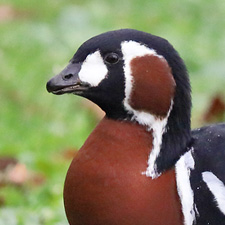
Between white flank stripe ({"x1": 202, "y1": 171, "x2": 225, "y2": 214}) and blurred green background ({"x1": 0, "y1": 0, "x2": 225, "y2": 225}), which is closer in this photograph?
white flank stripe ({"x1": 202, "y1": 171, "x2": 225, "y2": 214})

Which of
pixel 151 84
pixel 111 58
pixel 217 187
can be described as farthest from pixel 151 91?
pixel 217 187

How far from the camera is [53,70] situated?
18.4 ft

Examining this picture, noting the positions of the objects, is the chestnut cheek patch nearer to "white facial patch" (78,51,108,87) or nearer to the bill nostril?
"white facial patch" (78,51,108,87)

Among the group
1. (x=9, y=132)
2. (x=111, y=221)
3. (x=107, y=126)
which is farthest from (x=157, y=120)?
(x=9, y=132)

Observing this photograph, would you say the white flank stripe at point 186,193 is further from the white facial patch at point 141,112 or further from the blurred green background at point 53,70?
the blurred green background at point 53,70

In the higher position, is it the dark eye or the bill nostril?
the dark eye

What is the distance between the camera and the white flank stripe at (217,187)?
11.7 ft

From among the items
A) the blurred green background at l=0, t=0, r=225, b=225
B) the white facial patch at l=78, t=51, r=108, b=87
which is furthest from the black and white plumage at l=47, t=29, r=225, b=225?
the blurred green background at l=0, t=0, r=225, b=225

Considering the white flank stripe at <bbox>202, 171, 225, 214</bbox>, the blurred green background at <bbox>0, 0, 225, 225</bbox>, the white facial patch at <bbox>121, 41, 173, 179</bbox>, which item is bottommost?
the white flank stripe at <bbox>202, 171, 225, 214</bbox>

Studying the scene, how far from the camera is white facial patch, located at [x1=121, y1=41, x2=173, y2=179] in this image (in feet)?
12.0

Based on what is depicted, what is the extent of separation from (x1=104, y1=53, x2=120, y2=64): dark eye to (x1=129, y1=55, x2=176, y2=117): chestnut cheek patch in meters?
0.06

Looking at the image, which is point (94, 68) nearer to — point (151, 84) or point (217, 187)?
point (151, 84)

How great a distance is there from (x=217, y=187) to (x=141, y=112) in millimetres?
414

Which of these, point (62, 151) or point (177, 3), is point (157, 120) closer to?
point (62, 151)
